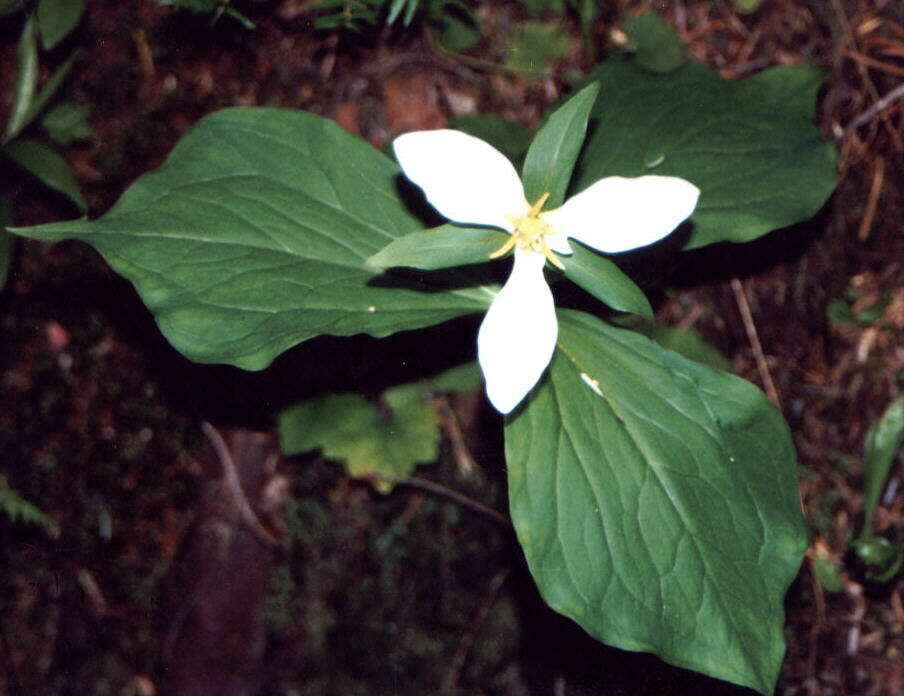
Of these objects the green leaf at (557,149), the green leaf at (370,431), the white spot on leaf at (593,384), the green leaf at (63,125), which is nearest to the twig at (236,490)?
the green leaf at (370,431)

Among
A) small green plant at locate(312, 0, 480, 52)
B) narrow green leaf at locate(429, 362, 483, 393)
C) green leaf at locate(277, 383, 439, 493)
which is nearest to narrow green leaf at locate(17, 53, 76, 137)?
small green plant at locate(312, 0, 480, 52)

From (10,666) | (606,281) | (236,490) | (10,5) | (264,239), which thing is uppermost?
(606,281)

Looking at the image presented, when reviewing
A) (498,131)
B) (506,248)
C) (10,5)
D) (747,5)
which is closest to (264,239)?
(506,248)

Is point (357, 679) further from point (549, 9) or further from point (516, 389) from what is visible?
point (549, 9)

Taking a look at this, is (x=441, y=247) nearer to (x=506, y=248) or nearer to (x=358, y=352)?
(x=506, y=248)

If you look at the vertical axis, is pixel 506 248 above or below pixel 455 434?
above

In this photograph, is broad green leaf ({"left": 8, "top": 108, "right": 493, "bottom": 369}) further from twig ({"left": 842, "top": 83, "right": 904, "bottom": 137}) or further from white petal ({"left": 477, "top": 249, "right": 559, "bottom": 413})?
twig ({"left": 842, "top": 83, "right": 904, "bottom": 137})
